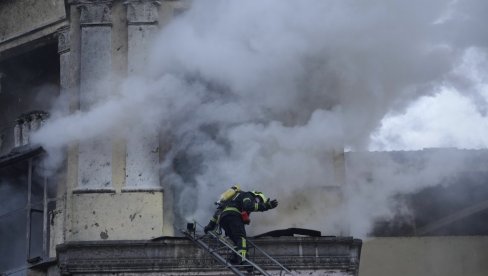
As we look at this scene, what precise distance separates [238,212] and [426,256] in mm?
5771

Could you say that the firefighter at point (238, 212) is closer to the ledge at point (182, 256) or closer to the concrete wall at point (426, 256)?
the ledge at point (182, 256)

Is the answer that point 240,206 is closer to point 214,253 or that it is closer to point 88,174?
point 214,253

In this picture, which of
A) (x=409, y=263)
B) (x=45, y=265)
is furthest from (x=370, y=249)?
(x=45, y=265)

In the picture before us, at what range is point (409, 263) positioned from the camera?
77.2ft

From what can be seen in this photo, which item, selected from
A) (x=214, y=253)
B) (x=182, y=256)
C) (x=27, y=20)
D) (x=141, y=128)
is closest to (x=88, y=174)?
(x=141, y=128)

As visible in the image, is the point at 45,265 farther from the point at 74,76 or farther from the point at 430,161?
the point at 430,161

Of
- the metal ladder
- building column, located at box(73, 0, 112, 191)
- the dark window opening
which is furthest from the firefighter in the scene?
the dark window opening

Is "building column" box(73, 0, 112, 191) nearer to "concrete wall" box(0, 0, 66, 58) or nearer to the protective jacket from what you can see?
"concrete wall" box(0, 0, 66, 58)

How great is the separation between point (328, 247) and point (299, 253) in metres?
0.44

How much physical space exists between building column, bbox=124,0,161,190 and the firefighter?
6.42 ft

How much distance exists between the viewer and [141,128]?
834 inches

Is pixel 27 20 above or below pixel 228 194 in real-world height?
above

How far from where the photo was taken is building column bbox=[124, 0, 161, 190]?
68.3 feet

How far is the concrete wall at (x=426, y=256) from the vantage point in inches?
923
